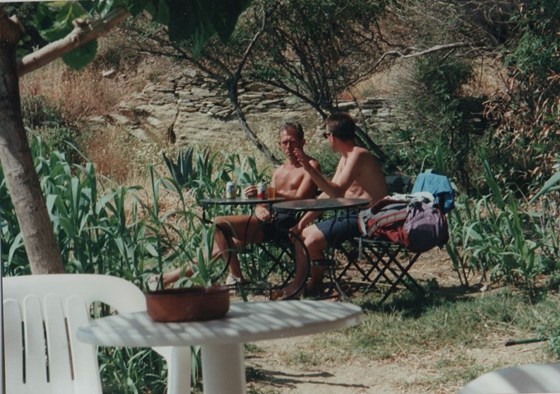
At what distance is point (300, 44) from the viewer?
6.02 m

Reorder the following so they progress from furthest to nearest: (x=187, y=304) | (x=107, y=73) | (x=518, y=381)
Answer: (x=107, y=73) → (x=187, y=304) → (x=518, y=381)

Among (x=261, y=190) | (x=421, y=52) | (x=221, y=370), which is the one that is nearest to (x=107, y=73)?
(x=261, y=190)

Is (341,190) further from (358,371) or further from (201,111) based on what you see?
(201,111)

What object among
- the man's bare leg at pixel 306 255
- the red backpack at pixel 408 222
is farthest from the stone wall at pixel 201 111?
the red backpack at pixel 408 222

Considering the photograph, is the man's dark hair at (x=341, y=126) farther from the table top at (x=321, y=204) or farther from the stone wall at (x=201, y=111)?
the stone wall at (x=201, y=111)

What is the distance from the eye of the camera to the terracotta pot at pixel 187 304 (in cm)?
184

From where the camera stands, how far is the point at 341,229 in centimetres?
465

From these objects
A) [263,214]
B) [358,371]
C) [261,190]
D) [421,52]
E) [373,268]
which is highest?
[421,52]

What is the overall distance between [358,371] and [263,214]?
1.28 m

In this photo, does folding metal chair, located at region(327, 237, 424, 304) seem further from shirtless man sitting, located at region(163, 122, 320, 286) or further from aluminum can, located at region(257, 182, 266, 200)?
aluminum can, located at region(257, 182, 266, 200)

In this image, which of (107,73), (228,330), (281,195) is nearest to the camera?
(228,330)

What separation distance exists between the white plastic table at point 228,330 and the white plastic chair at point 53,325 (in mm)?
429

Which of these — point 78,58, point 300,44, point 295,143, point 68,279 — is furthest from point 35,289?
point 300,44

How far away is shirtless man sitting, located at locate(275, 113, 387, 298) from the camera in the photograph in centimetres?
466
